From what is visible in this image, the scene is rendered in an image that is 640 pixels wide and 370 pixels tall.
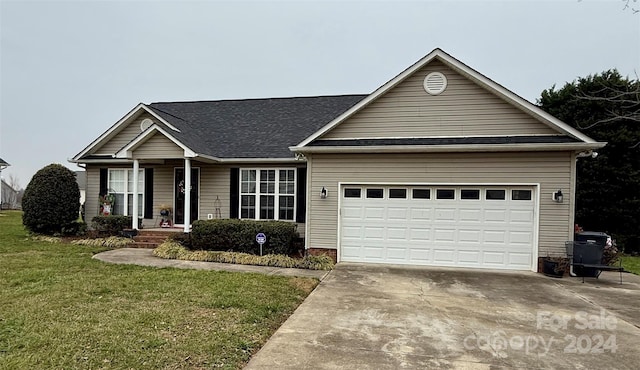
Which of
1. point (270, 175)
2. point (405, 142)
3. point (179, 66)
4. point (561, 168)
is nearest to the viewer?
point (561, 168)

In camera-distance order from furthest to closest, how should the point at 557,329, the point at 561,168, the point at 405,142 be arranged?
the point at 405,142, the point at 561,168, the point at 557,329

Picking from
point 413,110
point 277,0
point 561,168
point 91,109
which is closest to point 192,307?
point 413,110

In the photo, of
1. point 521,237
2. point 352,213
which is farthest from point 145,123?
point 521,237

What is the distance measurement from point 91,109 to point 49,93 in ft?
13.6

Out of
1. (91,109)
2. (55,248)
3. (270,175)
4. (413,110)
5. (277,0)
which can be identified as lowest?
(55,248)

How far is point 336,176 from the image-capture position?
926 centimetres

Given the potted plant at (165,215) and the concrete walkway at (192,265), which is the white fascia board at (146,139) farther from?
the concrete walkway at (192,265)

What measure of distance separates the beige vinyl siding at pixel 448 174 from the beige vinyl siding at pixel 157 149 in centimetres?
464

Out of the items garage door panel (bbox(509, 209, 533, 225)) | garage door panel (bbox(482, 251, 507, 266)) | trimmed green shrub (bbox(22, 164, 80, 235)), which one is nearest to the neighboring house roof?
trimmed green shrub (bbox(22, 164, 80, 235))

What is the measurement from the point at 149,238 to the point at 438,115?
31.7ft

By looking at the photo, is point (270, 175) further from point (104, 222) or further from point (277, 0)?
point (277, 0)

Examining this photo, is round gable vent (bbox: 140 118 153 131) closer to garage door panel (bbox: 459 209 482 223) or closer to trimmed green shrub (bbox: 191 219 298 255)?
trimmed green shrub (bbox: 191 219 298 255)

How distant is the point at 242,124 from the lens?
13.8 meters

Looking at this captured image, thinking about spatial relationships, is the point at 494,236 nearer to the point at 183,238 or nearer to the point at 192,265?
the point at 192,265
